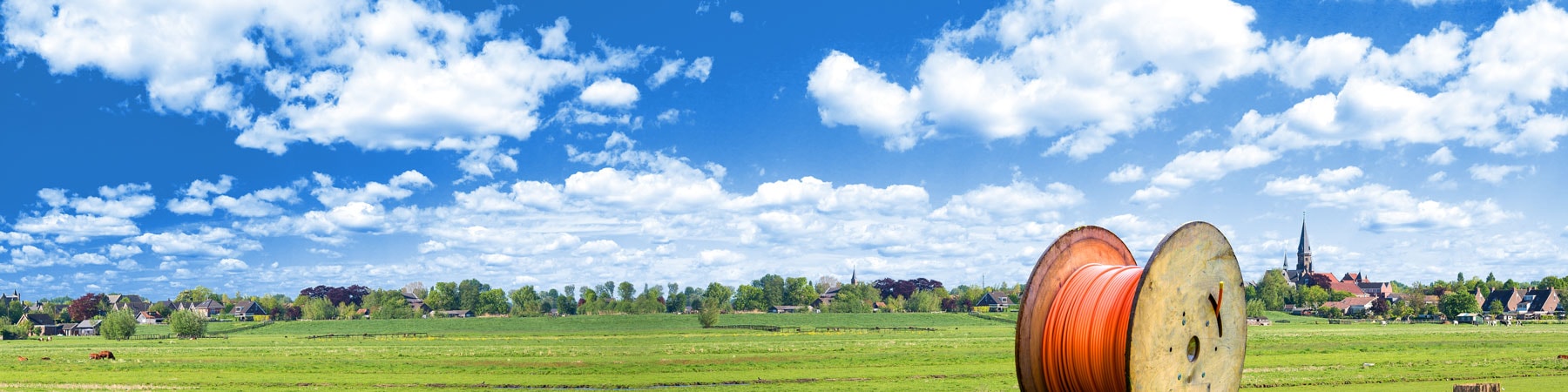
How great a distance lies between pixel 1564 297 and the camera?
438ft

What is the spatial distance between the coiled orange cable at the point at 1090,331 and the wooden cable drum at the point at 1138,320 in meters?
0.01

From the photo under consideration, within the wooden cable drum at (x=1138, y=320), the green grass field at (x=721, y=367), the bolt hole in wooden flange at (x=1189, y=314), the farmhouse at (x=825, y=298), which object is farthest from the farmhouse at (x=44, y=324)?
the bolt hole in wooden flange at (x=1189, y=314)

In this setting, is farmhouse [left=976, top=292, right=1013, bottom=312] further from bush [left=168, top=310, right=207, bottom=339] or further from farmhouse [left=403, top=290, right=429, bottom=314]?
bush [left=168, top=310, right=207, bottom=339]

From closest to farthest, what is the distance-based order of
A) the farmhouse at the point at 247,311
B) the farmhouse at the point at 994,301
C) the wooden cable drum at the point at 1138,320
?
1. the wooden cable drum at the point at 1138,320
2. the farmhouse at the point at 994,301
3. the farmhouse at the point at 247,311

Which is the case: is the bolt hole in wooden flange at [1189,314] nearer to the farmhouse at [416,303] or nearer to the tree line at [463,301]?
the tree line at [463,301]

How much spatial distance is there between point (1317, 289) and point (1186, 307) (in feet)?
544

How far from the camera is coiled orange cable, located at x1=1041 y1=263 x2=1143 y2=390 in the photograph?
11492 mm

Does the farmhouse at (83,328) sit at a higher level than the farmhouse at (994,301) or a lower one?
lower

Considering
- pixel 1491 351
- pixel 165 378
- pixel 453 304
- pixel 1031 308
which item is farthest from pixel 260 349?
pixel 453 304

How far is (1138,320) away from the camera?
10805mm

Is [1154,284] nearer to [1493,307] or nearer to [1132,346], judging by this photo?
[1132,346]

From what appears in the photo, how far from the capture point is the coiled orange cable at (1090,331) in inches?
452

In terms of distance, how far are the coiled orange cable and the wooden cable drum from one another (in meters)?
0.01

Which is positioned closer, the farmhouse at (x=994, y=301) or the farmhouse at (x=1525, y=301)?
the farmhouse at (x=1525, y=301)
